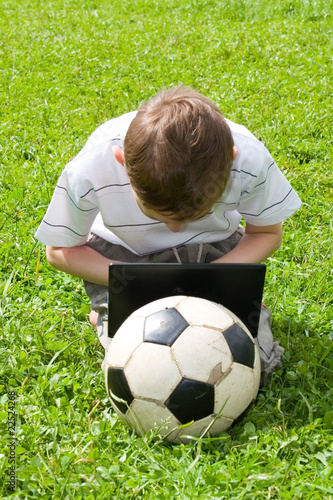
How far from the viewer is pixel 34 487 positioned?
93.3 inches

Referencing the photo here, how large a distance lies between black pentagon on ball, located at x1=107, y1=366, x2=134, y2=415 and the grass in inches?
6.0

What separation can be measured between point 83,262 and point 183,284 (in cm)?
57

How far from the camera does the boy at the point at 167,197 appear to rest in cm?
228

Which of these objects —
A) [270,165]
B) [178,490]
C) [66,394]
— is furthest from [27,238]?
[178,490]

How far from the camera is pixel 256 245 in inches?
122

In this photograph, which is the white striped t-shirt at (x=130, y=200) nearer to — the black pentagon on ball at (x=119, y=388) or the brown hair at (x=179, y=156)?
the brown hair at (x=179, y=156)

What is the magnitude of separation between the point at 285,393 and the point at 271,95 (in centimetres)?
342

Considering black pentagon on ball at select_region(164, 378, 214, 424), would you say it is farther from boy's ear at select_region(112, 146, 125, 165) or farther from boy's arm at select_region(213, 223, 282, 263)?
boy's ear at select_region(112, 146, 125, 165)

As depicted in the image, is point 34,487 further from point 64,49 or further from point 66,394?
point 64,49

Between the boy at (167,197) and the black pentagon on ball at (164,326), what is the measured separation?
364 millimetres

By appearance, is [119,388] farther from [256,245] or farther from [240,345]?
[256,245]

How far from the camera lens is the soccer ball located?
2.40 metres

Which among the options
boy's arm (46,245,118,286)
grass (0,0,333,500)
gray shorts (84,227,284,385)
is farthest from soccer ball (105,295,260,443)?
boy's arm (46,245,118,286)

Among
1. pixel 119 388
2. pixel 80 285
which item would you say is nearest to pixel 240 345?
pixel 119 388
